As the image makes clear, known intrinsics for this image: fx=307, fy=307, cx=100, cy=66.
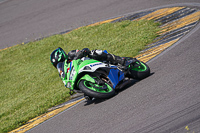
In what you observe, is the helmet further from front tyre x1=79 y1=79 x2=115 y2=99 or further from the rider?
front tyre x1=79 y1=79 x2=115 y2=99

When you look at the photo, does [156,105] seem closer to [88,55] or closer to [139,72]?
[139,72]

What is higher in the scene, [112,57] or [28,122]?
[112,57]

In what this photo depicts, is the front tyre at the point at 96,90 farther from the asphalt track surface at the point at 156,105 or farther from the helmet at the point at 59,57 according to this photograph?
the helmet at the point at 59,57

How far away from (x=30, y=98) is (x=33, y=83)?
1.35m

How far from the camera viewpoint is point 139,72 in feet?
22.2

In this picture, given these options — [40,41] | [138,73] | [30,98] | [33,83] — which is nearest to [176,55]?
[138,73]

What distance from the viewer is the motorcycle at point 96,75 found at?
6039mm

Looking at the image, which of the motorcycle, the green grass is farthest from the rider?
the green grass

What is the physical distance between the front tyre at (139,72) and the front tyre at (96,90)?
2.62 feet

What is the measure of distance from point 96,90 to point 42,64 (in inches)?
262

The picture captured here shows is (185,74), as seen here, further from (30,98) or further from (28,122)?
(30,98)

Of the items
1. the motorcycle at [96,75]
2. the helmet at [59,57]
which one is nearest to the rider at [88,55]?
the helmet at [59,57]

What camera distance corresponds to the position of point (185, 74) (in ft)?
19.5

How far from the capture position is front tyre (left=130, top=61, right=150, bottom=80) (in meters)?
6.77
